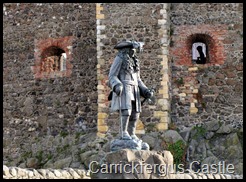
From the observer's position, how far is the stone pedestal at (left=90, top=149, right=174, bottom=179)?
844 centimetres

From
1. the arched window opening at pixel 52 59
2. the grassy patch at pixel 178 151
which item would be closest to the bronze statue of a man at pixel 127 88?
the grassy patch at pixel 178 151

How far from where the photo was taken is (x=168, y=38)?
15469 mm

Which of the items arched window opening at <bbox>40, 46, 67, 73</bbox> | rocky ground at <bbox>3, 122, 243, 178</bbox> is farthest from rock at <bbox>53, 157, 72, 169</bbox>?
arched window opening at <bbox>40, 46, 67, 73</bbox>

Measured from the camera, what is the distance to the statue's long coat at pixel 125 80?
8.98 meters

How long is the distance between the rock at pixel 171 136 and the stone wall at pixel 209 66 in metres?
0.68

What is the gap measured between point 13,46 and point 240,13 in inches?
274

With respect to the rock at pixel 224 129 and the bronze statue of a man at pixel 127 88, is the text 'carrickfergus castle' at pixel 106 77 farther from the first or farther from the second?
the bronze statue of a man at pixel 127 88

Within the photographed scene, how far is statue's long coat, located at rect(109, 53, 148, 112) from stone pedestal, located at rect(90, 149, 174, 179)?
2.69 ft

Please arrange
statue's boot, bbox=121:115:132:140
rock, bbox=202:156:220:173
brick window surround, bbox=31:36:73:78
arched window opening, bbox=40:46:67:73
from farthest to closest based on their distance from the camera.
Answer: arched window opening, bbox=40:46:67:73
brick window surround, bbox=31:36:73:78
rock, bbox=202:156:220:173
statue's boot, bbox=121:115:132:140

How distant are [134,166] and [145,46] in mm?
7030

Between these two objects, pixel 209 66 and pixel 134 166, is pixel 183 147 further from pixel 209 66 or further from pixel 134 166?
pixel 134 166

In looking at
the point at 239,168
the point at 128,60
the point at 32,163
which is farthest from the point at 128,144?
the point at 32,163

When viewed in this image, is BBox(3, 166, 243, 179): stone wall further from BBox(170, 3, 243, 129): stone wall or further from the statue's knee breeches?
BBox(170, 3, 243, 129): stone wall

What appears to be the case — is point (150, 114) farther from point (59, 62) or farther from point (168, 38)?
point (59, 62)
